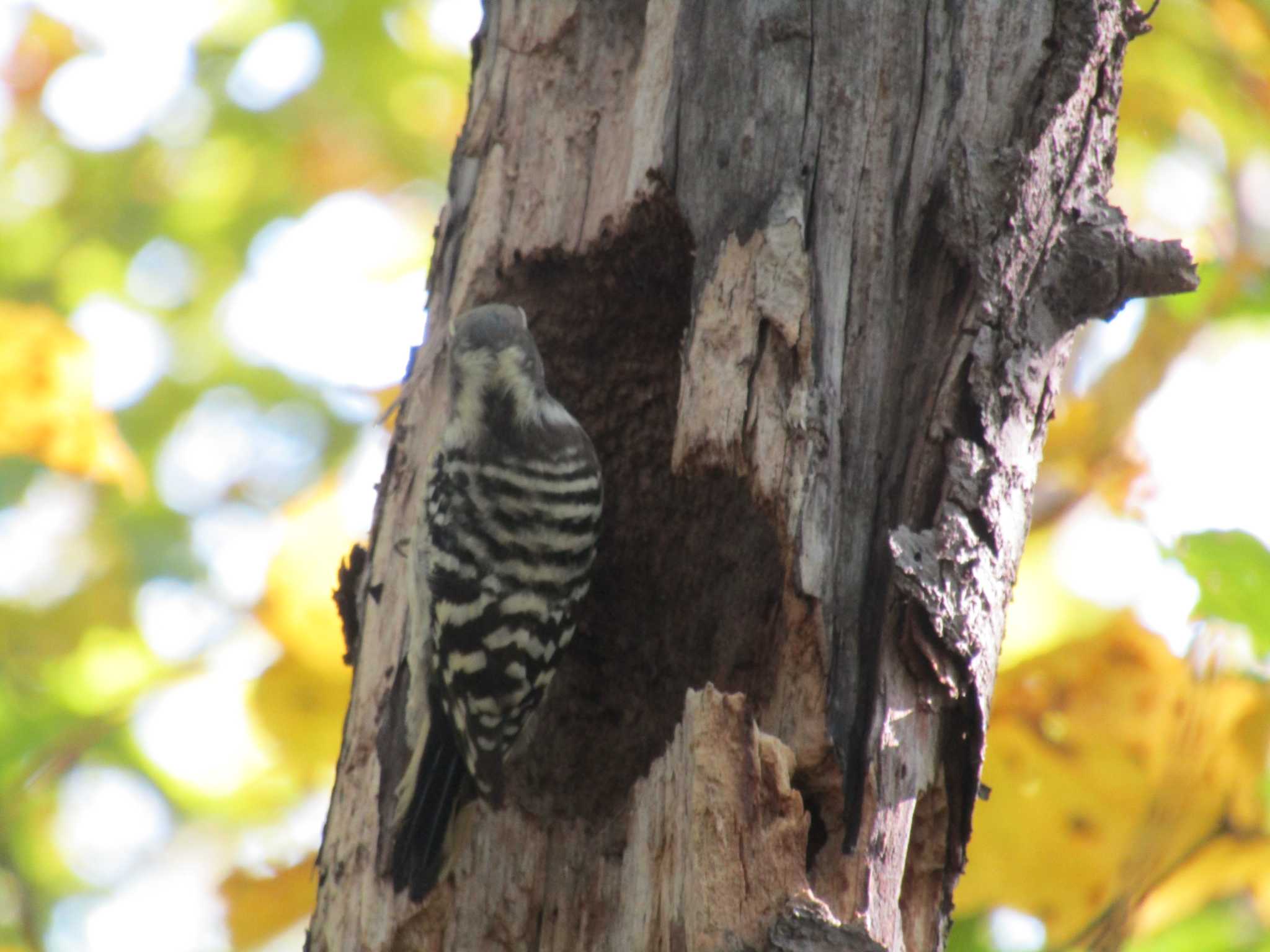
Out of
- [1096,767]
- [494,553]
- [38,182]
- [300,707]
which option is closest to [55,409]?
[300,707]

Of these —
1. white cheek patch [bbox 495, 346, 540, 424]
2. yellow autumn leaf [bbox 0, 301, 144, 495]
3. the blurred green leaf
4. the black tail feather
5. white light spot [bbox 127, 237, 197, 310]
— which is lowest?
the black tail feather

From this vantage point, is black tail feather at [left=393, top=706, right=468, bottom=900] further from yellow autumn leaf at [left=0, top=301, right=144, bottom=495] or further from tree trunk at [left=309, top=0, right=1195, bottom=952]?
yellow autumn leaf at [left=0, top=301, right=144, bottom=495]

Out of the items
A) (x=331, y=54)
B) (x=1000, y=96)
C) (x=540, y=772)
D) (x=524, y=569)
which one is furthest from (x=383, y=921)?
(x=331, y=54)

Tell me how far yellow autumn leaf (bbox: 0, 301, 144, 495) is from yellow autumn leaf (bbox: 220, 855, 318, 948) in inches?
62.6

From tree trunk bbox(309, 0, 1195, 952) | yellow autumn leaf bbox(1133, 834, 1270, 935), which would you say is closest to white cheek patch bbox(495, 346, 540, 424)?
tree trunk bbox(309, 0, 1195, 952)

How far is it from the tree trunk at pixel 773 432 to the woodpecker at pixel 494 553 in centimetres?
8

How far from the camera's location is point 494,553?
314cm

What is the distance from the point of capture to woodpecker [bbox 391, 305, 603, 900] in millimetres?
2854

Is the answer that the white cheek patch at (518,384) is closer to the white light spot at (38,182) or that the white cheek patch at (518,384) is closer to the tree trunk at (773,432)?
the tree trunk at (773,432)

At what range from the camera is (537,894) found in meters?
2.72

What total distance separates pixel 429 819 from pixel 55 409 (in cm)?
290

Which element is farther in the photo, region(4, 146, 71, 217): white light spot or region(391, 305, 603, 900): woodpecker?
region(4, 146, 71, 217): white light spot

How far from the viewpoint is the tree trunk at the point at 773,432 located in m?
2.10

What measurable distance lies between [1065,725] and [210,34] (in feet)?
16.2
